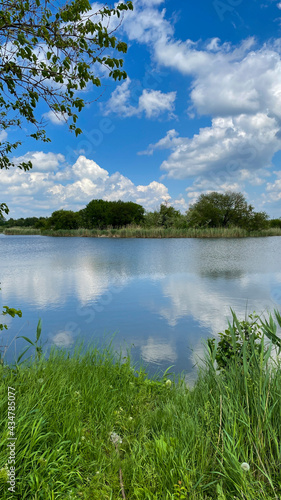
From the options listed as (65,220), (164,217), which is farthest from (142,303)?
(65,220)

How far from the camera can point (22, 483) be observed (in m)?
1.98

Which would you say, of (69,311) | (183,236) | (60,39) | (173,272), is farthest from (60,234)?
(60,39)

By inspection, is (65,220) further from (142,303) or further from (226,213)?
(142,303)

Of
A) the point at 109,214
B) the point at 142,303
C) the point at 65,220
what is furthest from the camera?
the point at 65,220

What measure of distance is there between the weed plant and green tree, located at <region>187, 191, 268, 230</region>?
50.7 metres

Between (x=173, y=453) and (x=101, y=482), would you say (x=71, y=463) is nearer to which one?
(x=101, y=482)

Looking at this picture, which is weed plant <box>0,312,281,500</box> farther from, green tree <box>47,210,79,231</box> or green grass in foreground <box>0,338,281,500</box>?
green tree <box>47,210,79,231</box>

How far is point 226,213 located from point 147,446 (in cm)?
5524

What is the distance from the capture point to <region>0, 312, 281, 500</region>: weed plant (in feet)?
6.38

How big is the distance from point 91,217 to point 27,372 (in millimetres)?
67533

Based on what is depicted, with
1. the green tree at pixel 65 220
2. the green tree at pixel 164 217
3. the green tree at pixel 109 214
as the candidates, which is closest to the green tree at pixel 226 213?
the green tree at pixel 164 217

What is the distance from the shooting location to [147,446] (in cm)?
233

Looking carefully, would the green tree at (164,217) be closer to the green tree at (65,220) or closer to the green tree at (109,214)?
the green tree at (109,214)

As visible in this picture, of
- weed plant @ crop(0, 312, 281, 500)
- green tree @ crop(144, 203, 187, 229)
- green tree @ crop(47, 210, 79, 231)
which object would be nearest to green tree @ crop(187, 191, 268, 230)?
green tree @ crop(144, 203, 187, 229)
